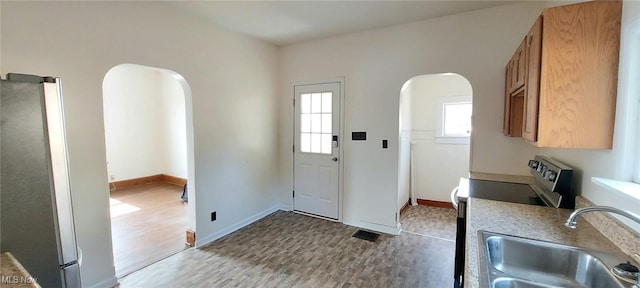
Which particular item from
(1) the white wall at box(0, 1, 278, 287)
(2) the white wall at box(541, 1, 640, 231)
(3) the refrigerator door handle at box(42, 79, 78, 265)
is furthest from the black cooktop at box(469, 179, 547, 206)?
(1) the white wall at box(0, 1, 278, 287)

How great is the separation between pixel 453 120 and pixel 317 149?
227 cm

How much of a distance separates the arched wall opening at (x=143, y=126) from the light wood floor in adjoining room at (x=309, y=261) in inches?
104

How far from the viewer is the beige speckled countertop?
1213 mm

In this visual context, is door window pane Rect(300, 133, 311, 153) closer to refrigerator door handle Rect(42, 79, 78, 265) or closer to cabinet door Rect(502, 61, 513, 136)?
cabinet door Rect(502, 61, 513, 136)

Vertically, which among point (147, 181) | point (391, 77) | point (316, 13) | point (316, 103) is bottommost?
point (147, 181)

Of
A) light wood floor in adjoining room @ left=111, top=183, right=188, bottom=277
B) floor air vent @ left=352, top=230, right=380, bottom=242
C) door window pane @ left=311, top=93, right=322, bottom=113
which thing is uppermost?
door window pane @ left=311, top=93, right=322, bottom=113

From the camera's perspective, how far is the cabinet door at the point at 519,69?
183 cm

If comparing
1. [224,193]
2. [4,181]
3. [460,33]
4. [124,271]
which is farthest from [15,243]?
[460,33]

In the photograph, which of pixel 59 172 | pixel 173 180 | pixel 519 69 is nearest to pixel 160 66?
pixel 59 172

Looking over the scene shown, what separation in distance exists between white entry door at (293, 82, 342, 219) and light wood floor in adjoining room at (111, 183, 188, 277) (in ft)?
5.73

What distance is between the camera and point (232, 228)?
3.54 m

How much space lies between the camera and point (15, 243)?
119 centimetres

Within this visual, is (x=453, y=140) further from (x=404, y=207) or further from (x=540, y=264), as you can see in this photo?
(x=540, y=264)

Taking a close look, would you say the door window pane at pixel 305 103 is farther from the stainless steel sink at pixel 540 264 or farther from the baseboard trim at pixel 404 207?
the stainless steel sink at pixel 540 264
